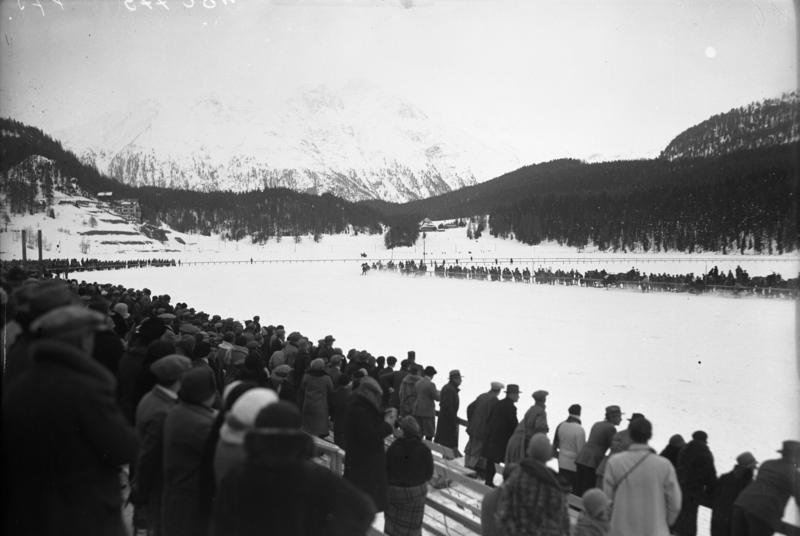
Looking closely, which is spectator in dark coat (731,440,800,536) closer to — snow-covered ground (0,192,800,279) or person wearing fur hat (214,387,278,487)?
person wearing fur hat (214,387,278,487)

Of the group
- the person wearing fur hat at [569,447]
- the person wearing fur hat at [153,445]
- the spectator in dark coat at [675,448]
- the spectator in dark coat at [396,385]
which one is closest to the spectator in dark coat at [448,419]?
the spectator in dark coat at [396,385]

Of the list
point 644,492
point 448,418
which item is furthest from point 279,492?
point 448,418

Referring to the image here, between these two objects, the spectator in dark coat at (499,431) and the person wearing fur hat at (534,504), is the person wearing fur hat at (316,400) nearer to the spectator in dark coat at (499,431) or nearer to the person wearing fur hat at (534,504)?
the spectator in dark coat at (499,431)

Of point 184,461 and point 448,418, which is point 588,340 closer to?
point 448,418

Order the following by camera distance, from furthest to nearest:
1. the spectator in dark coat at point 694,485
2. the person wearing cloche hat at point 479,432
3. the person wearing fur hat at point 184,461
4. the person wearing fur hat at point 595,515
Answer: the person wearing cloche hat at point 479,432 < the spectator in dark coat at point 694,485 < the person wearing fur hat at point 595,515 < the person wearing fur hat at point 184,461

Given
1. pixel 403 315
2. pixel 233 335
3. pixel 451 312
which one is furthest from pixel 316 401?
pixel 451 312

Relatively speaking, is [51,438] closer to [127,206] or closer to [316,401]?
[316,401]
